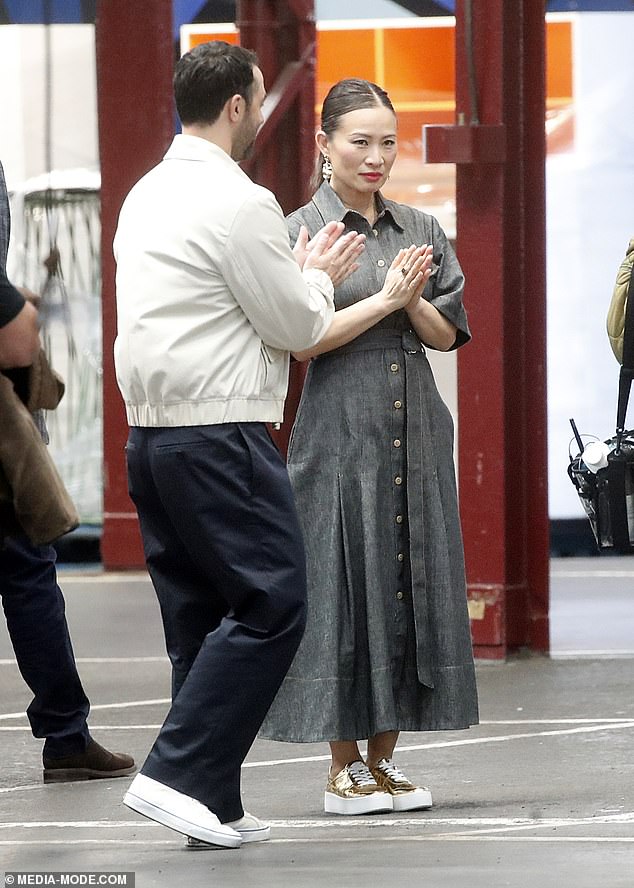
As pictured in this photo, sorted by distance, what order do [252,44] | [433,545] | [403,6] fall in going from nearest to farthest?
[433,545]
[252,44]
[403,6]

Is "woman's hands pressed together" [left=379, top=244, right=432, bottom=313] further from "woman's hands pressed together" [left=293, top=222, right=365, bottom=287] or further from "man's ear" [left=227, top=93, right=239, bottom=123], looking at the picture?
"man's ear" [left=227, top=93, right=239, bottom=123]

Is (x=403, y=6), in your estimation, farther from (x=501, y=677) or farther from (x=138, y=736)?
(x=138, y=736)

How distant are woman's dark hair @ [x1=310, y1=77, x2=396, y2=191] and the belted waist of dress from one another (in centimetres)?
55

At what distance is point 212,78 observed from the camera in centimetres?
416

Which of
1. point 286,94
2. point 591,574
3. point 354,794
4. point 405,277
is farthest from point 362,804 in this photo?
point 591,574

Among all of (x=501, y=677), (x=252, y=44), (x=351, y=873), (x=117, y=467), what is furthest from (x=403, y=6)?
(x=351, y=873)

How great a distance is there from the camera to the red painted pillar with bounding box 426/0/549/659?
699 centimetres

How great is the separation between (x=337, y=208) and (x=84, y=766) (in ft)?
5.85

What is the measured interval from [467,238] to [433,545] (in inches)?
102

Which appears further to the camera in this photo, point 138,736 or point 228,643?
point 138,736

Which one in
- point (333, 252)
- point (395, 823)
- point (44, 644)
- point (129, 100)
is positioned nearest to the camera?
point (333, 252)

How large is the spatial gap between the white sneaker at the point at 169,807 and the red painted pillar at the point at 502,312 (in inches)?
122

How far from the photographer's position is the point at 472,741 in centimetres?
564

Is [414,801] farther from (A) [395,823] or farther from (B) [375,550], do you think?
(B) [375,550]
